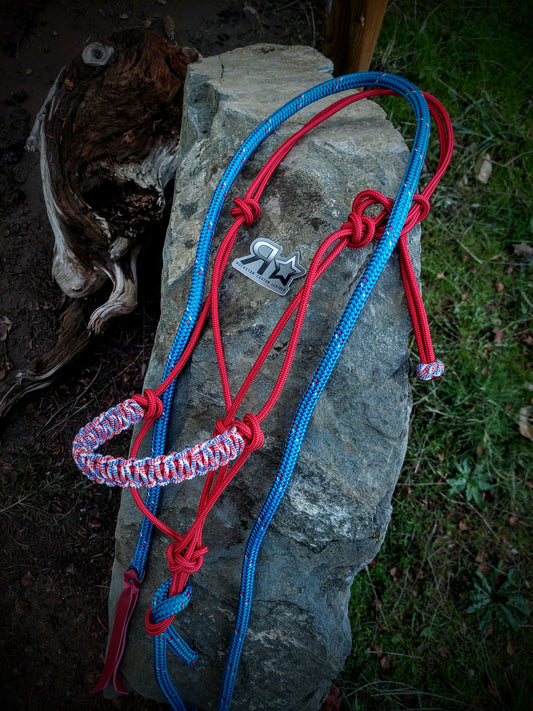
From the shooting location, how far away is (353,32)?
9.18 ft

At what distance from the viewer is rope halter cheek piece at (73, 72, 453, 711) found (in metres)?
1.53

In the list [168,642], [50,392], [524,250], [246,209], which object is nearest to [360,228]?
[246,209]

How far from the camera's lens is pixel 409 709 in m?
2.53

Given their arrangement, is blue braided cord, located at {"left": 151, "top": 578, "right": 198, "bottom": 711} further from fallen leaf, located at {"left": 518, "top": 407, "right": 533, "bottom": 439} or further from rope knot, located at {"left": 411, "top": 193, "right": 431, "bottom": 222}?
fallen leaf, located at {"left": 518, "top": 407, "right": 533, "bottom": 439}

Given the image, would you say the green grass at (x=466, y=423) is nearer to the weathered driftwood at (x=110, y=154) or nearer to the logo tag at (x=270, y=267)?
the logo tag at (x=270, y=267)

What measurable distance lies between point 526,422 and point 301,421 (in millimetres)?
1983

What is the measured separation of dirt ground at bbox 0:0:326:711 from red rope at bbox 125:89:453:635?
94 cm

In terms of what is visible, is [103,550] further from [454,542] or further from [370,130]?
[370,130]

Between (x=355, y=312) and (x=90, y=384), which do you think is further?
(x=90, y=384)

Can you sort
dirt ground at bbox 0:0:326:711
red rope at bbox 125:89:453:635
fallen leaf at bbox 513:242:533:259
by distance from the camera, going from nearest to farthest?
red rope at bbox 125:89:453:635
dirt ground at bbox 0:0:326:711
fallen leaf at bbox 513:242:533:259

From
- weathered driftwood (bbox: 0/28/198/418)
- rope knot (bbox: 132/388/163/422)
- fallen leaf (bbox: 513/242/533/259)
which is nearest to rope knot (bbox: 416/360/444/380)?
rope knot (bbox: 132/388/163/422)

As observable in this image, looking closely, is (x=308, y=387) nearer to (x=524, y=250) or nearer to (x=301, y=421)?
(x=301, y=421)

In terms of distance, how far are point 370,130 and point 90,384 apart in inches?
77.5

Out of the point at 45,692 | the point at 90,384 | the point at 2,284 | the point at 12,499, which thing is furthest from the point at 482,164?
the point at 45,692
